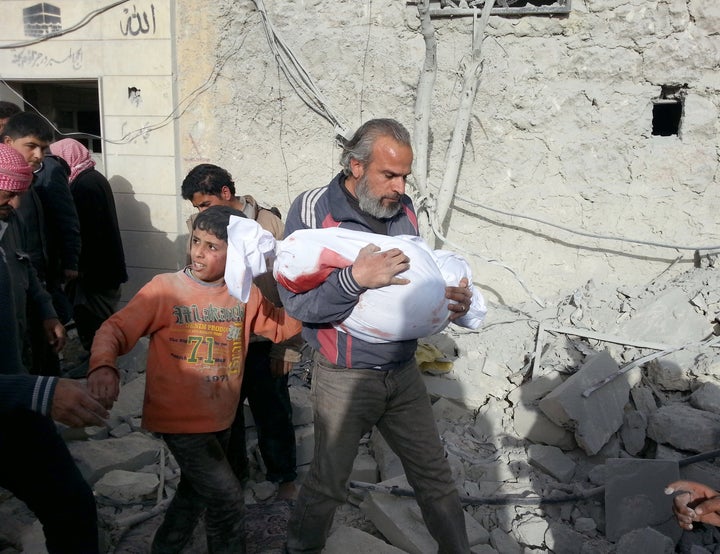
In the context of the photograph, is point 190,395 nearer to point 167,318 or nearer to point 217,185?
point 167,318

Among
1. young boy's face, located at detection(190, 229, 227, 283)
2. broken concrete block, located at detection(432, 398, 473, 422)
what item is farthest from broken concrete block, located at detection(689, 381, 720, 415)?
young boy's face, located at detection(190, 229, 227, 283)

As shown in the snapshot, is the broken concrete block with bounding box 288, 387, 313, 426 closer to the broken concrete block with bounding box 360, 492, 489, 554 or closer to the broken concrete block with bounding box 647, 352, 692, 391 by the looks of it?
the broken concrete block with bounding box 360, 492, 489, 554

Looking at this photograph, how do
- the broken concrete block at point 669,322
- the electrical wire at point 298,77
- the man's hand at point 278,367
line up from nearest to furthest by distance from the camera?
the man's hand at point 278,367, the broken concrete block at point 669,322, the electrical wire at point 298,77

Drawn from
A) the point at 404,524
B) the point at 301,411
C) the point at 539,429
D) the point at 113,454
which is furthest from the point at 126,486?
the point at 539,429

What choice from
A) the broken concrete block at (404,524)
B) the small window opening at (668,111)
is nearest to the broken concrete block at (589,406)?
the broken concrete block at (404,524)

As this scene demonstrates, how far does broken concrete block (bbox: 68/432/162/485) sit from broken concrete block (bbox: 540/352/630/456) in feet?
7.72

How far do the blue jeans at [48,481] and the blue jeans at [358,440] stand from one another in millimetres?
813

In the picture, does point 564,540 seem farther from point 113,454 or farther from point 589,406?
point 113,454

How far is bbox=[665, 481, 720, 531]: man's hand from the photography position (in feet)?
5.86

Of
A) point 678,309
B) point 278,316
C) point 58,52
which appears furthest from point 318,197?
point 58,52

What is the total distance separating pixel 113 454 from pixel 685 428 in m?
3.20

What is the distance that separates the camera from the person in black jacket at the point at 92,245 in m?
4.69

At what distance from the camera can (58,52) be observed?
546 centimetres

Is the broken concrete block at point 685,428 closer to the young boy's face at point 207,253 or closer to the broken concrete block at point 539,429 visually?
the broken concrete block at point 539,429
